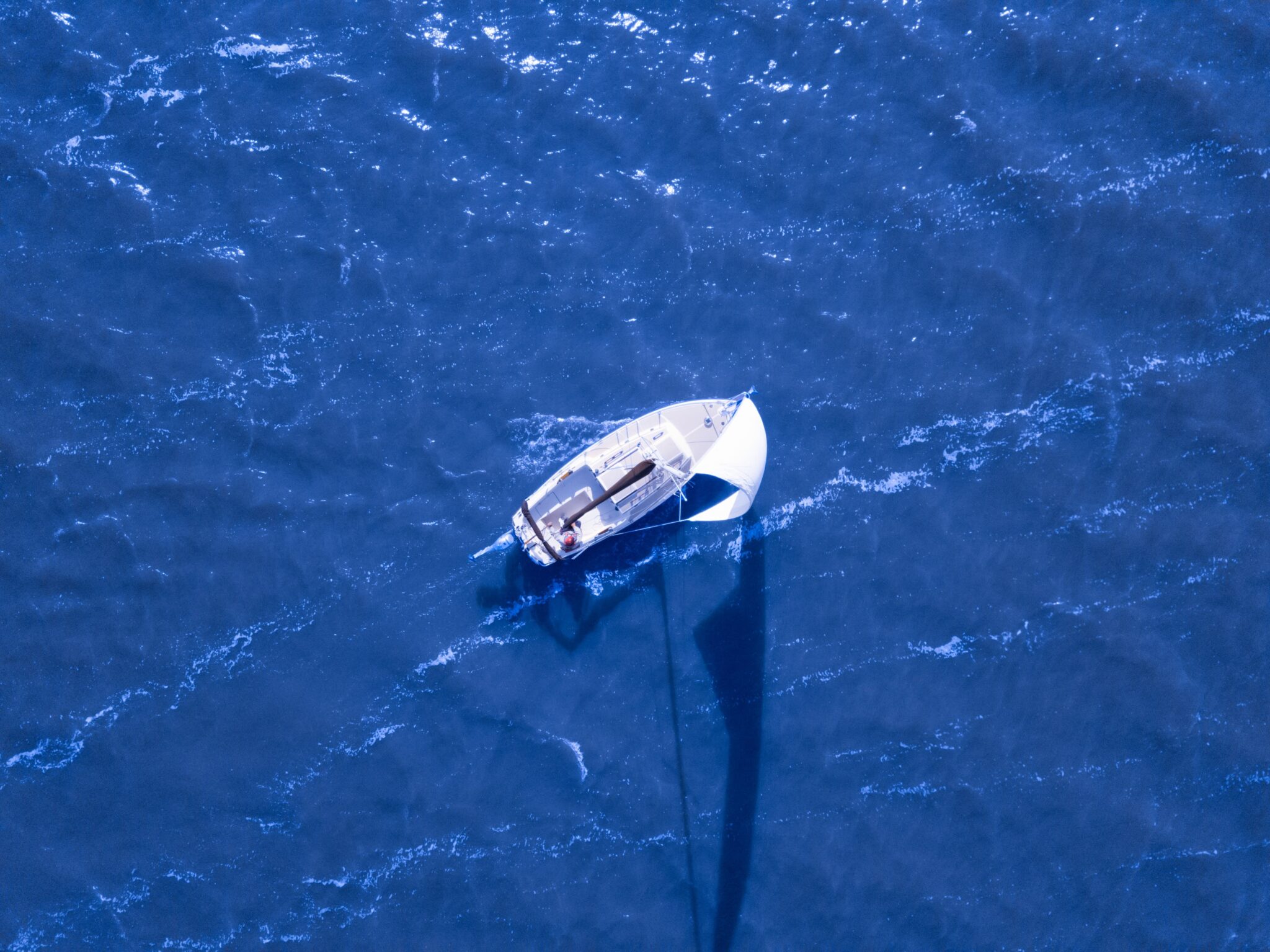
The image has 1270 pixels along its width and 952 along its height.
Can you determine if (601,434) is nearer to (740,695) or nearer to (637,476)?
(637,476)

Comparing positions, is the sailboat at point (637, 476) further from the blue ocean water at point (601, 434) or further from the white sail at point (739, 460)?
the blue ocean water at point (601, 434)

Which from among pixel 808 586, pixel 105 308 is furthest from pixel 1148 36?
pixel 105 308

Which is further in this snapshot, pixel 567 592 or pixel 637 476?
pixel 567 592

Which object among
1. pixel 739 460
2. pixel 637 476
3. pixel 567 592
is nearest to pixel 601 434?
pixel 637 476

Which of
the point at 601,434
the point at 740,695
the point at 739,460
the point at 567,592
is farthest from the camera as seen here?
the point at 601,434

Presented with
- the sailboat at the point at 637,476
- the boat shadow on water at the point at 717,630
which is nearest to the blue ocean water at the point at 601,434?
the boat shadow on water at the point at 717,630

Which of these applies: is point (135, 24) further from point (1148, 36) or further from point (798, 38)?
point (1148, 36)
